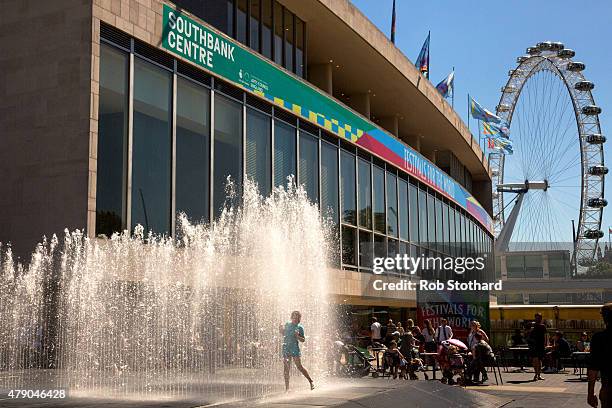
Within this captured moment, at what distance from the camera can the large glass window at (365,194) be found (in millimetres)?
31141

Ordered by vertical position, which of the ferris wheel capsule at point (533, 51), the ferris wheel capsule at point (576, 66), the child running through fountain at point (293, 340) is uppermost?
the ferris wheel capsule at point (533, 51)

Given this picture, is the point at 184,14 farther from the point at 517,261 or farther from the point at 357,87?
the point at 517,261

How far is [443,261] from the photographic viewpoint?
43.4m

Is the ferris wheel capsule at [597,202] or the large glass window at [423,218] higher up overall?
the ferris wheel capsule at [597,202]

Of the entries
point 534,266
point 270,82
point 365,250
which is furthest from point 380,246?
point 534,266

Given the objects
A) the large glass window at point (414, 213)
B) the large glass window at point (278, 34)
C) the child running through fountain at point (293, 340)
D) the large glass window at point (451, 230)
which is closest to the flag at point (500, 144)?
the large glass window at point (451, 230)

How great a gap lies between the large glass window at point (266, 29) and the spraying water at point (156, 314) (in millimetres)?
7365

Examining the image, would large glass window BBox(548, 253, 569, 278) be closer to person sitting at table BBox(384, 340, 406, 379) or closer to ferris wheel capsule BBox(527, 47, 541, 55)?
ferris wheel capsule BBox(527, 47, 541, 55)

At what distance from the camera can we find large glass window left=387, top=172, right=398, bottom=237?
112ft

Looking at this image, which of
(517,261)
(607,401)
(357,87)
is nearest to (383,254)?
(357,87)

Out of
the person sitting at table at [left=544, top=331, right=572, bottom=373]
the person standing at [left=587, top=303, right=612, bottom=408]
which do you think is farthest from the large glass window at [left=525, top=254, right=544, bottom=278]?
the person standing at [left=587, top=303, right=612, bottom=408]

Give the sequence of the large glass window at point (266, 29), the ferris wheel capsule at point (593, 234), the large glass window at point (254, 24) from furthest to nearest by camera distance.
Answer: the ferris wheel capsule at point (593, 234) → the large glass window at point (266, 29) → the large glass window at point (254, 24)

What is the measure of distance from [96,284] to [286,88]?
1100cm

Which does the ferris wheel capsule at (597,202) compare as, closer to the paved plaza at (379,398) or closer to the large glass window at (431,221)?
the large glass window at (431,221)
